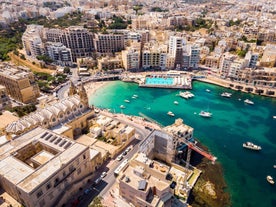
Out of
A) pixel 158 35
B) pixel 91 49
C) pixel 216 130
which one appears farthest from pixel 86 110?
pixel 158 35

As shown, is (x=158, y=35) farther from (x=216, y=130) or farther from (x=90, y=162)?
(x=90, y=162)

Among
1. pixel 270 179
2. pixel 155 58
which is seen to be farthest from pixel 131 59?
pixel 270 179

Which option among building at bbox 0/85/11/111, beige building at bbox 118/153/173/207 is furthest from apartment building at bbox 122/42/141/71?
beige building at bbox 118/153/173/207

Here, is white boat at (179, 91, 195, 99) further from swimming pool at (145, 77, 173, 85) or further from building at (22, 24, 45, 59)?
building at (22, 24, 45, 59)

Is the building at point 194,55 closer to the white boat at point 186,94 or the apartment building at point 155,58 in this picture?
the apartment building at point 155,58

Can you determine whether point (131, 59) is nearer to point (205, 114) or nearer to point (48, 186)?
point (205, 114)

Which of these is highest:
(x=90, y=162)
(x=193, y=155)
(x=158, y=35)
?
(x=158, y=35)
